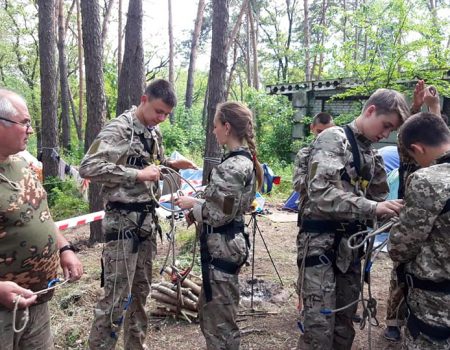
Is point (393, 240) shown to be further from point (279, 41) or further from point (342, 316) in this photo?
point (279, 41)

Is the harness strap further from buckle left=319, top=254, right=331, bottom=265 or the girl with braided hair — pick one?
the girl with braided hair

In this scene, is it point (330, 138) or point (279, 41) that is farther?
point (279, 41)

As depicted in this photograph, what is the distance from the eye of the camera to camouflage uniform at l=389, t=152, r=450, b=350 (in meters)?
2.01

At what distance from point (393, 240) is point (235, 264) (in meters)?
1.09

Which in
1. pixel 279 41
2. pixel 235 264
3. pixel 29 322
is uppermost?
pixel 279 41

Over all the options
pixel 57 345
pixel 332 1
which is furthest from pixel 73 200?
pixel 332 1

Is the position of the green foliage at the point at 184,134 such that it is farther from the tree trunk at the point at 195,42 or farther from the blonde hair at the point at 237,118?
the blonde hair at the point at 237,118

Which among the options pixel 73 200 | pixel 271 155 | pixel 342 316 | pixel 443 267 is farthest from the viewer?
pixel 271 155

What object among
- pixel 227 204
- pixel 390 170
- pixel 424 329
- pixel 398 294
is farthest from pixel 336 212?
pixel 390 170

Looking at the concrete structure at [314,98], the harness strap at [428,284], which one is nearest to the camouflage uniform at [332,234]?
the harness strap at [428,284]

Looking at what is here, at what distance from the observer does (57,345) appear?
3625 mm

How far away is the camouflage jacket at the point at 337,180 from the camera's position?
2.54m

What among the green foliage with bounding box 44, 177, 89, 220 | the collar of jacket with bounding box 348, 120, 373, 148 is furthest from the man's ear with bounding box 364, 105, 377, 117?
the green foliage with bounding box 44, 177, 89, 220

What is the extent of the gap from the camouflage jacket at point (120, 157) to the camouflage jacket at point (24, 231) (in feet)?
2.24
